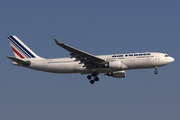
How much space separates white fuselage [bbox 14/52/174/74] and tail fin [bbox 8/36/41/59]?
3508 millimetres

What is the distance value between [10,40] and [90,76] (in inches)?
685

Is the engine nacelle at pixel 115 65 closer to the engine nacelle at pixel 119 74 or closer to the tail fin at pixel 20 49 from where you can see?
the engine nacelle at pixel 119 74

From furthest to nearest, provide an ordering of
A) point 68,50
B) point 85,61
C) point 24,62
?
point 24,62 < point 85,61 < point 68,50

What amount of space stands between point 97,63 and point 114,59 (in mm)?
2862

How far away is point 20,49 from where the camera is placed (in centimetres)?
5531

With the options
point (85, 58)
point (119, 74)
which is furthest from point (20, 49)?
point (119, 74)

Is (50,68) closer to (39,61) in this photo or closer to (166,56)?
(39,61)

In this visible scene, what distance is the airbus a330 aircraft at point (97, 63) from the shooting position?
47.3 m

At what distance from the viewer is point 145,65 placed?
157 ft

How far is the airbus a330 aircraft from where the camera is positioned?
47312 mm

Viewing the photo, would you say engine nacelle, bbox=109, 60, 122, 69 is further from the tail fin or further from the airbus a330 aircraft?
the tail fin

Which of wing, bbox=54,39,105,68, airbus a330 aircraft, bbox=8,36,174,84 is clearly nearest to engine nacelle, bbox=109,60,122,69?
airbus a330 aircraft, bbox=8,36,174,84

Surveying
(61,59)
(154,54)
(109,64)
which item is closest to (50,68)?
(61,59)

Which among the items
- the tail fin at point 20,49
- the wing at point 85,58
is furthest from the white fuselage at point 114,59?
the tail fin at point 20,49
